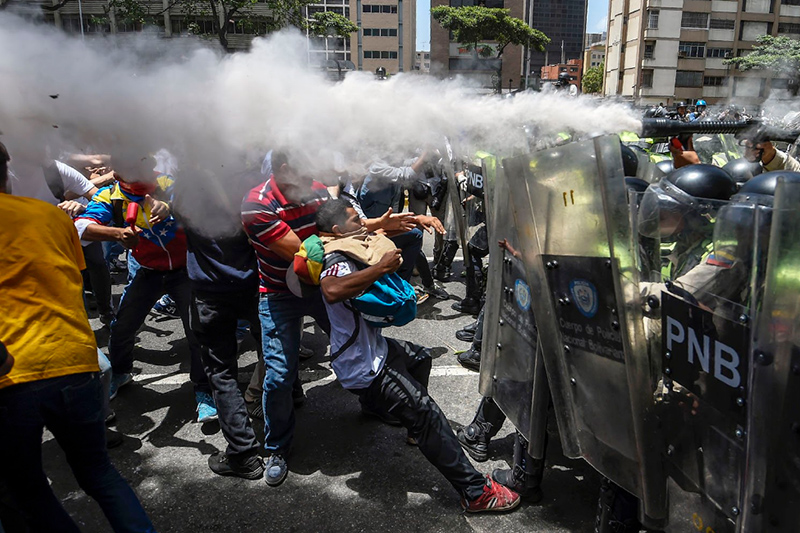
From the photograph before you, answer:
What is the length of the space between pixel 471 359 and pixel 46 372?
3.03 m

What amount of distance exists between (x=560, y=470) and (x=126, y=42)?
306 centimetres

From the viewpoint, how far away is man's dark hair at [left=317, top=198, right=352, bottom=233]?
3.05m

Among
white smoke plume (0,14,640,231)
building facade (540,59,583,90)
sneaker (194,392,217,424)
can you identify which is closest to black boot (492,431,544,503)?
white smoke plume (0,14,640,231)

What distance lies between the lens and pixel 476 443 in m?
3.27

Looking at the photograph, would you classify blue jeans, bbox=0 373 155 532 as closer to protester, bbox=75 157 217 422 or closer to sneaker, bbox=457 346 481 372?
protester, bbox=75 157 217 422

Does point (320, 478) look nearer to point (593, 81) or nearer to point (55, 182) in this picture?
point (55, 182)

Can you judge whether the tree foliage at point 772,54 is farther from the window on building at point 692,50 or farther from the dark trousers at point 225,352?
the dark trousers at point 225,352

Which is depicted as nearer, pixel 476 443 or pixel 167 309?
pixel 476 443

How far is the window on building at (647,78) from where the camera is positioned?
A: 5400 centimetres

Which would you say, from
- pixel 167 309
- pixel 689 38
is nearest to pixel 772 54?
pixel 689 38

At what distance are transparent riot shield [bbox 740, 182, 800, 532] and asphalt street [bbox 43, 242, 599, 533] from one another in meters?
1.37

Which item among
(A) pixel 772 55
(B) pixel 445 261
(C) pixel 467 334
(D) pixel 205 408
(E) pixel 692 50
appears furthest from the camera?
(E) pixel 692 50

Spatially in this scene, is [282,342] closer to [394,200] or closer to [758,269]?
[758,269]

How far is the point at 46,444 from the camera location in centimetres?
344
